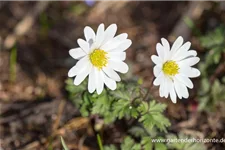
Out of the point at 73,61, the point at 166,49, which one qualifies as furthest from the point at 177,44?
the point at 73,61

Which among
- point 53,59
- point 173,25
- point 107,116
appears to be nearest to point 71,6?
point 53,59

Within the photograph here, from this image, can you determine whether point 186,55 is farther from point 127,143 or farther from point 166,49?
point 127,143

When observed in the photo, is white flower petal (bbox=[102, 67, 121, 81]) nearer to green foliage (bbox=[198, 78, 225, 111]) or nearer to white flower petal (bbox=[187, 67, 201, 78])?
white flower petal (bbox=[187, 67, 201, 78])

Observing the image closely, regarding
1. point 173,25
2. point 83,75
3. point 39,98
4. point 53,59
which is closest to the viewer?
point 83,75

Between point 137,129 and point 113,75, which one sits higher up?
point 113,75

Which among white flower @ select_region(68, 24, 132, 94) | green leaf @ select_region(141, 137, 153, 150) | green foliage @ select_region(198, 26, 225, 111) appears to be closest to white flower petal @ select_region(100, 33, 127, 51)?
white flower @ select_region(68, 24, 132, 94)

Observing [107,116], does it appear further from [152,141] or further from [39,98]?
[39,98]
